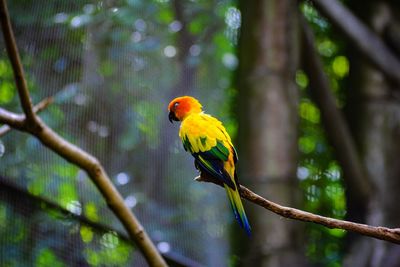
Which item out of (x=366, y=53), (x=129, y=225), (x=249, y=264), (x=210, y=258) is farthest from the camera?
(x=366, y=53)

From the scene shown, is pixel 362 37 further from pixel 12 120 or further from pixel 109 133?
pixel 12 120

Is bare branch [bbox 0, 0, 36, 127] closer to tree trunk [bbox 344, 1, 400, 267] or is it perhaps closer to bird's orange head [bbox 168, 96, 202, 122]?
bird's orange head [bbox 168, 96, 202, 122]

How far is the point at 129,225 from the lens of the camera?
2.24 metres

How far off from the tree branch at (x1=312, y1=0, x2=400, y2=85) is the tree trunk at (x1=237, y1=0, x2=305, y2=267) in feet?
0.62

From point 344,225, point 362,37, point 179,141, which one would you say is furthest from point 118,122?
point 344,225

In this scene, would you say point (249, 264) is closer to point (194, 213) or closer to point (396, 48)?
point (194, 213)

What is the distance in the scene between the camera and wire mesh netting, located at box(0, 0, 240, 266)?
271 cm

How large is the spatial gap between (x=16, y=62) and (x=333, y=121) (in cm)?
175

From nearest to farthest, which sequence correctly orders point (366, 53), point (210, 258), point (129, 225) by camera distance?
point (129, 225) < point (210, 258) < point (366, 53)

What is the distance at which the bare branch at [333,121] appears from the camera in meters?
3.18

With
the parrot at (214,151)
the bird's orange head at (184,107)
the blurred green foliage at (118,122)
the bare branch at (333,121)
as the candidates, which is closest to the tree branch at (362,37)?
the bare branch at (333,121)

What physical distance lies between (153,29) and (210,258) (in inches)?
42.5

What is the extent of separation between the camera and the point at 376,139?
3350 millimetres

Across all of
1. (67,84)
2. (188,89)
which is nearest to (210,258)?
(188,89)
